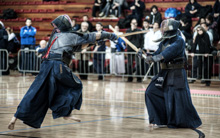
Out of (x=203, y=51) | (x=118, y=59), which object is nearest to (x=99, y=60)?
(x=118, y=59)

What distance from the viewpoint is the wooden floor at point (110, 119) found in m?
5.89

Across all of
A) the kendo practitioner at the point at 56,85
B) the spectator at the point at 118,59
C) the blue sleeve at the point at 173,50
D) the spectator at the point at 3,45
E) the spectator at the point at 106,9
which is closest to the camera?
the kendo practitioner at the point at 56,85

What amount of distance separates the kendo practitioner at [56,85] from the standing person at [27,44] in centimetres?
1020

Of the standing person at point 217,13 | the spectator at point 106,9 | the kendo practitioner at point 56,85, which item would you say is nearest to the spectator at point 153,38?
the standing person at point 217,13

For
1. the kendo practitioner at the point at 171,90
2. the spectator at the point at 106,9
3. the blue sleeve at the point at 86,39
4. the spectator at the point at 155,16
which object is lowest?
the kendo practitioner at the point at 171,90

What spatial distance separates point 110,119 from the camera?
7.19 m

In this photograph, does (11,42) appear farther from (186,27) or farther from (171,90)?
(171,90)

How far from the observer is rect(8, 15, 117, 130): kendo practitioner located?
586cm

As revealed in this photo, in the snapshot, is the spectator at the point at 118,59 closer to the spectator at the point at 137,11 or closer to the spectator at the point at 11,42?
the spectator at the point at 137,11

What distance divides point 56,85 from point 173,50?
1.85m

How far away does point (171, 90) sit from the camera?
648cm

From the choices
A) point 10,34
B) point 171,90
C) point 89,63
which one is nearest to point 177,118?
point 171,90

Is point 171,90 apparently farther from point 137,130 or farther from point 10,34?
point 10,34

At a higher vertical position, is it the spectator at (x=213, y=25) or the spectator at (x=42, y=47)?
the spectator at (x=213, y=25)
